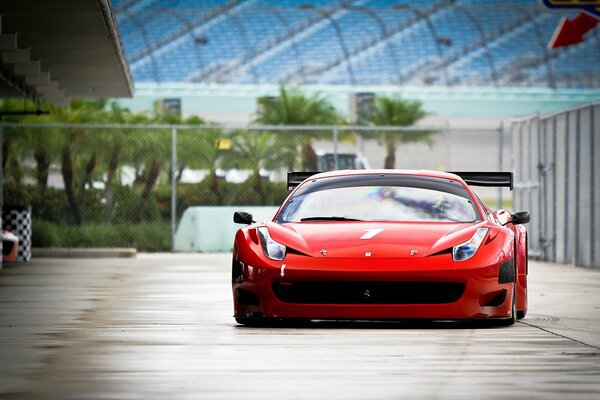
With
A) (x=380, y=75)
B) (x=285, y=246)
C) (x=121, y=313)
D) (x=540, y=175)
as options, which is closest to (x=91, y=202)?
(x=540, y=175)

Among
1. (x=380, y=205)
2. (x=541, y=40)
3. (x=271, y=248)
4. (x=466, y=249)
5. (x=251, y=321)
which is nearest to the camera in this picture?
(x=466, y=249)

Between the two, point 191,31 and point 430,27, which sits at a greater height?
point 430,27

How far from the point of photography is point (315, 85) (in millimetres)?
59719

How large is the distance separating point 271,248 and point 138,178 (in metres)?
18.9

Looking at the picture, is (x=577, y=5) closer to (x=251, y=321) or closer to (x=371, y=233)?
(x=371, y=233)

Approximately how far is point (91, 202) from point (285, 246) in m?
18.5

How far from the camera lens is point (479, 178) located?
13711 millimetres

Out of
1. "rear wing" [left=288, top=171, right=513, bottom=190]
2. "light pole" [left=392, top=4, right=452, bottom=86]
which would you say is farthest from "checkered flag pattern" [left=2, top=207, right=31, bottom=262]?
"light pole" [left=392, top=4, right=452, bottom=86]

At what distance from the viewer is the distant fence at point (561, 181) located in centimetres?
2262

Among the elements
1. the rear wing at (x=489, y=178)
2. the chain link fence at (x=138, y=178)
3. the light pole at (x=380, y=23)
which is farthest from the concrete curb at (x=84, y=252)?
the light pole at (x=380, y=23)

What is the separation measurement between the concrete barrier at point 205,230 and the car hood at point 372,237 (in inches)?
691

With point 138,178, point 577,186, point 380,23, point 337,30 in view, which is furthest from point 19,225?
point 380,23

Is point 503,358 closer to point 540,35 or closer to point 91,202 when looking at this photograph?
point 91,202

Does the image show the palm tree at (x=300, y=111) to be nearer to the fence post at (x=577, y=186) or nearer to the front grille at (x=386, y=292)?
the fence post at (x=577, y=186)
